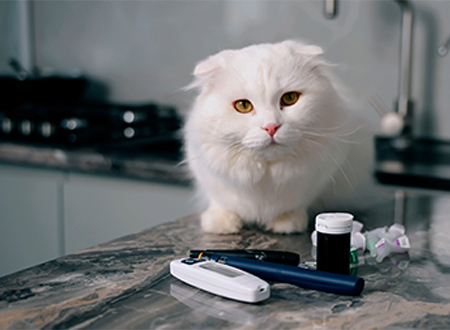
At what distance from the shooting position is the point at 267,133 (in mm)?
888

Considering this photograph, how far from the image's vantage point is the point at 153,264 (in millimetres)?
830

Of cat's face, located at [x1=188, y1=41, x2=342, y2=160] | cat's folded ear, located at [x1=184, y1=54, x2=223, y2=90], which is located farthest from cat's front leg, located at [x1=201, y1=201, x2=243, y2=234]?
cat's folded ear, located at [x1=184, y1=54, x2=223, y2=90]

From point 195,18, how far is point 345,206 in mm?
1521

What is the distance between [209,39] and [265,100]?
1.57 m

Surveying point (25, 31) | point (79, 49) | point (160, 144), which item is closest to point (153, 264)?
point (160, 144)

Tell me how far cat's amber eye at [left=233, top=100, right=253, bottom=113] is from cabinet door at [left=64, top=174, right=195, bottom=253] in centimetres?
82

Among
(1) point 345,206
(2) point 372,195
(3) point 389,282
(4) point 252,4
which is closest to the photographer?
(3) point 389,282

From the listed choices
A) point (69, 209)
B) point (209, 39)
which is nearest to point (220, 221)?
point (69, 209)

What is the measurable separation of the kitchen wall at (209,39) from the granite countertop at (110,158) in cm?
27

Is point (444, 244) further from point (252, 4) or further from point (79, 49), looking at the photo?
point (79, 49)

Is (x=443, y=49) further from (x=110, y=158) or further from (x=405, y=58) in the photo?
(x=110, y=158)

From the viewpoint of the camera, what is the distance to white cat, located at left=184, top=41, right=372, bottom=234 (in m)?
0.92

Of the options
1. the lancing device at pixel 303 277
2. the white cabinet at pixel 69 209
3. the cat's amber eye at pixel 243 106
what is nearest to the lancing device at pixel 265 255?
the lancing device at pixel 303 277

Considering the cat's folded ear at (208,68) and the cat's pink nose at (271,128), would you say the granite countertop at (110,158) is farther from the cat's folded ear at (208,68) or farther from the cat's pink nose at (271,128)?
the cat's pink nose at (271,128)
